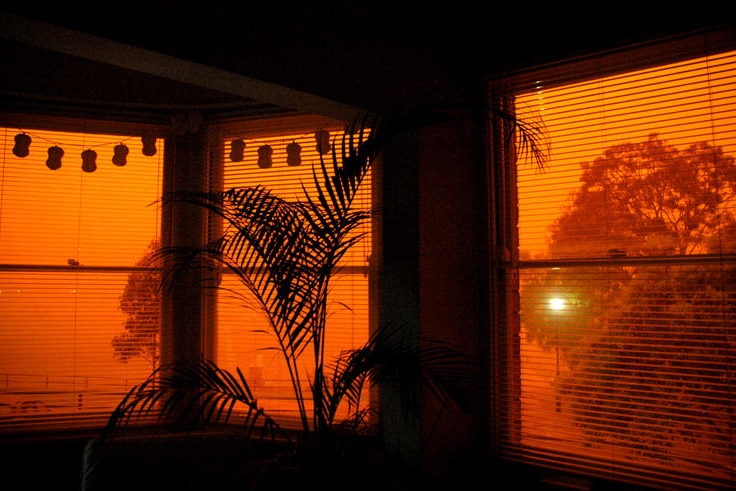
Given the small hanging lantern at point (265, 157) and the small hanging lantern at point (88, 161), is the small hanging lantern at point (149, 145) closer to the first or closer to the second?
the small hanging lantern at point (88, 161)

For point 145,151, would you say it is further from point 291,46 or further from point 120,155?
point 291,46

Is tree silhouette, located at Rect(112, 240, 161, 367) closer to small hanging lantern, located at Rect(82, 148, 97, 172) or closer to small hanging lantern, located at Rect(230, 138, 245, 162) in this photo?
small hanging lantern, located at Rect(82, 148, 97, 172)

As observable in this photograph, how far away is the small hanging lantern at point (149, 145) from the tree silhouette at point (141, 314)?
53 cm

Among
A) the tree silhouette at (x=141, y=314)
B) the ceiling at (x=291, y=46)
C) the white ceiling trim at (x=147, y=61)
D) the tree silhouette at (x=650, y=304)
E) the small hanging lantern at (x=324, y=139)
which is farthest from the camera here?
the tree silhouette at (x=141, y=314)

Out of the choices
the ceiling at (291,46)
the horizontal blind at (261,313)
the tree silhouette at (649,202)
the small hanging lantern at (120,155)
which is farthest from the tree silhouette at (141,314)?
the tree silhouette at (649,202)

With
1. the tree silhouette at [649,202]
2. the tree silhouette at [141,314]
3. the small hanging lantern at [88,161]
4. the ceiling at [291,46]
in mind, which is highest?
the ceiling at [291,46]

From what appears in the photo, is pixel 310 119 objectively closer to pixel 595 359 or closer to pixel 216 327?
pixel 216 327

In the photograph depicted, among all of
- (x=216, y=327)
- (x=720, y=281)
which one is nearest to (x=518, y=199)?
(x=720, y=281)

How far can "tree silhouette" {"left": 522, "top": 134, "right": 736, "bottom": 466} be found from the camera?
234 centimetres

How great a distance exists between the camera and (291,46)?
93.2 inches

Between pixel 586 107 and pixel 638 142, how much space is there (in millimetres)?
278

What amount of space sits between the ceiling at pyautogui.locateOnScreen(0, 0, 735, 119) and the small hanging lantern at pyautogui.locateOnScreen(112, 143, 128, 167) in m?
0.35

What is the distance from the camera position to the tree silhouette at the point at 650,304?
2.34 metres

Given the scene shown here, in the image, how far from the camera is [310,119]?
3422mm
